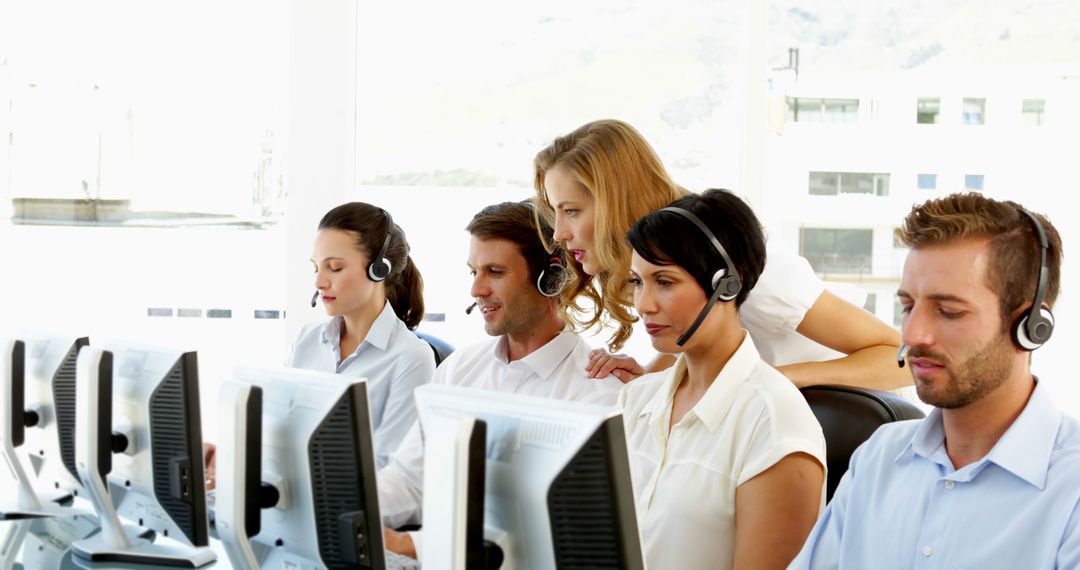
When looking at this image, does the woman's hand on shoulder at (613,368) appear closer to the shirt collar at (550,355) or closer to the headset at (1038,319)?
the shirt collar at (550,355)

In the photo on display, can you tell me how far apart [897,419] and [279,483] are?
1.09 metres

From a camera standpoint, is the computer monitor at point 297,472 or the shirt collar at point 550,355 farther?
the shirt collar at point 550,355

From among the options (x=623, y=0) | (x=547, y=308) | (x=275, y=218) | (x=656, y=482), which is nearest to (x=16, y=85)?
(x=275, y=218)

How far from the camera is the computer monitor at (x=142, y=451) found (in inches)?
84.3

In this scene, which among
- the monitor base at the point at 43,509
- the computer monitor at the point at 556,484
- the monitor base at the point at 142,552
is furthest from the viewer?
the monitor base at the point at 43,509

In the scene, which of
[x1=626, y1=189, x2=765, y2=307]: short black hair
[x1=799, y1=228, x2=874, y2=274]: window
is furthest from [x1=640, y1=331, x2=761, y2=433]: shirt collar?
[x1=799, y1=228, x2=874, y2=274]: window

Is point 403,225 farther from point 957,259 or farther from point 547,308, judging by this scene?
point 957,259

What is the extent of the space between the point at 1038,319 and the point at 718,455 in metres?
0.57

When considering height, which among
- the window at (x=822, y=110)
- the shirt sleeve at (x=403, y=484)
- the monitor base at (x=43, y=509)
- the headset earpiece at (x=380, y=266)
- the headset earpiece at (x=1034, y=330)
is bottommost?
the monitor base at (x=43, y=509)

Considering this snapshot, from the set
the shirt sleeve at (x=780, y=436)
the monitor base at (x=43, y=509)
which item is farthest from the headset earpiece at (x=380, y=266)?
the shirt sleeve at (x=780, y=436)

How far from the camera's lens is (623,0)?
13.7 feet

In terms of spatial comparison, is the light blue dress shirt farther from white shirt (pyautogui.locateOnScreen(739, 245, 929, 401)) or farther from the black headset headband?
white shirt (pyautogui.locateOnScreen(739, 245, 929, 401))

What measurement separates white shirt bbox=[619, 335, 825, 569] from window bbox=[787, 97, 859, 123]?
230 cm

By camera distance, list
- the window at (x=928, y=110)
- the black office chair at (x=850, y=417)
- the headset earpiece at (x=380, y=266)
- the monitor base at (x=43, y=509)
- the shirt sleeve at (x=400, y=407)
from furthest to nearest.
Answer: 1. the window at (x=928, y=110)
2. the headset earpiece at (x=380, y=266)
3. the shirt sleeve at (x=400, y=407)
4. the monitor base at (x=43, y=509)
5. the black office chair at (x=850, y=417)
